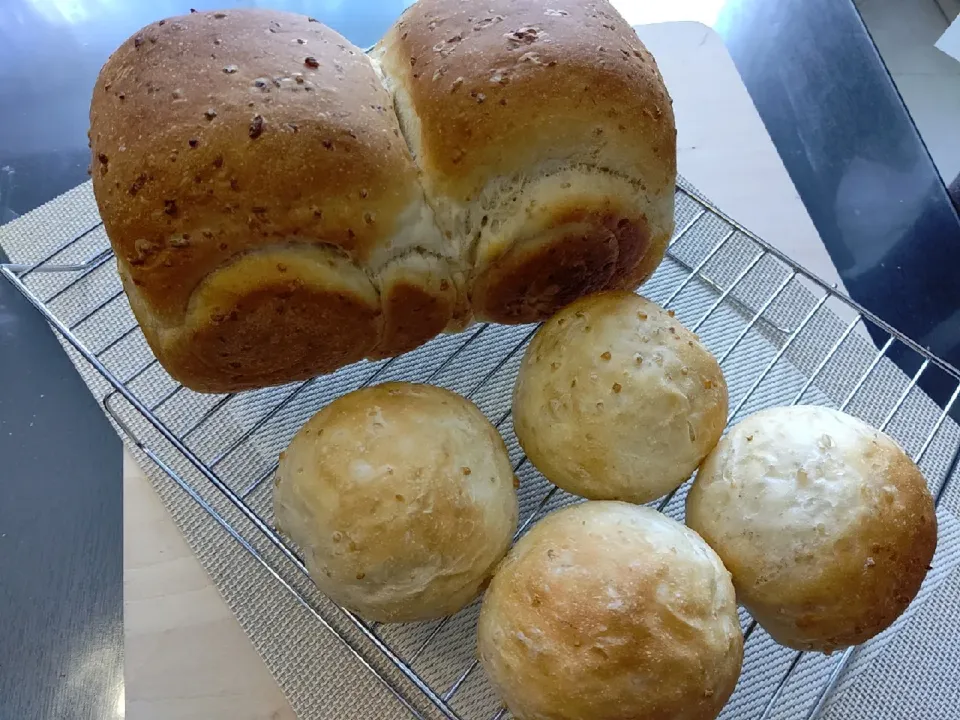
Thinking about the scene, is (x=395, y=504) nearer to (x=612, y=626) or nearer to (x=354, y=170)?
(x=612, y=626)

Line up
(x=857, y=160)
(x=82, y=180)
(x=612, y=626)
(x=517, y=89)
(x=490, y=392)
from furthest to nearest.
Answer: (x=857, y=160)
(x=82, y=180)
(x=490, y=392)
(x=517, y=89)
(x=612, y=626)

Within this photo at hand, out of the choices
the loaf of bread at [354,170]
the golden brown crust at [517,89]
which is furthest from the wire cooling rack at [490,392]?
the golden brown crust at [517,89]

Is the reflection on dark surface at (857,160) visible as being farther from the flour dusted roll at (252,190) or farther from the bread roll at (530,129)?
the flour dusted roll at (252,190)

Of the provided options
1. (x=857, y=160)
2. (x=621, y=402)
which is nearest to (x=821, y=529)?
(x=621, y=402)

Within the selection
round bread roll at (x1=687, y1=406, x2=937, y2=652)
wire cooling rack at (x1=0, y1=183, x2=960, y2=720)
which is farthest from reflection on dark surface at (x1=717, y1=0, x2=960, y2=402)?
round bread roll at (x1=687, y1=406, x2=937, y2=652)

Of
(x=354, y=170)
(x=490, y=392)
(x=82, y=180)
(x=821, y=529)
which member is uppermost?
(x=354, y=170)

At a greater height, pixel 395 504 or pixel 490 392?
pixel 395 504
